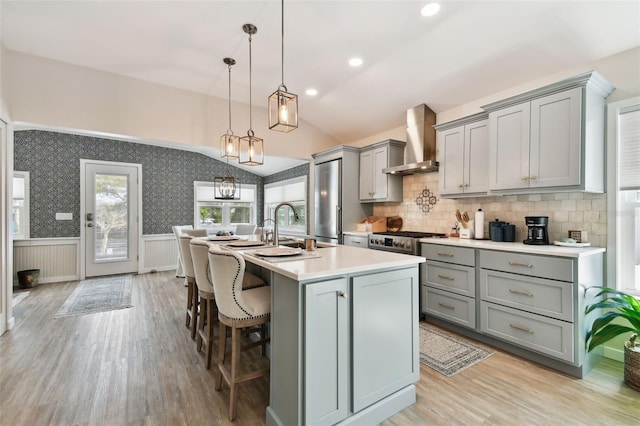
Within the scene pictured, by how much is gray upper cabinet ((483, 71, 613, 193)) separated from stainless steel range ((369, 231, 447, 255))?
99 centimetres

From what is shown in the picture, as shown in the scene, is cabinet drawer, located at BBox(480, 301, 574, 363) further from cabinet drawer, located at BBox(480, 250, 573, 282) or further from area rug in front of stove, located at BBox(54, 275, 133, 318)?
area rug in front of stove, located at BBox(54, 275, 133, 318)

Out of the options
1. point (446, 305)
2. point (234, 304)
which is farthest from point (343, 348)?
point (446, 305)

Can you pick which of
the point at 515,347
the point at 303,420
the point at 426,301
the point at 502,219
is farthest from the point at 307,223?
the point at 303,420

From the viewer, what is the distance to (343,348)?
1.60 metres

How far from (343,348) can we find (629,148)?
2869mm

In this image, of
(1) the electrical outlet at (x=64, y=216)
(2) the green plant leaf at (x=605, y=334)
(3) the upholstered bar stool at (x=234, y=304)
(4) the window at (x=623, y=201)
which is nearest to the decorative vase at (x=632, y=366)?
(2) the green plant leaf at (x=605, y=334)

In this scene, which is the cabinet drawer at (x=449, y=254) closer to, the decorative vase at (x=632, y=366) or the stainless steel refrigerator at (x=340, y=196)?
the decorative vase at (x=632, y=366)

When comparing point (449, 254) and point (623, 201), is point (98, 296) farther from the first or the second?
point (623, 201)

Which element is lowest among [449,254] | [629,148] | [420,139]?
[449,254]

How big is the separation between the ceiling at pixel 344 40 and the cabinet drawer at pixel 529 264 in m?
1.82

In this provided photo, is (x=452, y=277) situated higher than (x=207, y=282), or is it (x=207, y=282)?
(x=207, y=282)

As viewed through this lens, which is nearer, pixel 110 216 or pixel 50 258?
pixel 50 258

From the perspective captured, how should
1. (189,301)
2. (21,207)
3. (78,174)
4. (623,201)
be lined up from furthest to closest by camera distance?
1. (78,174)
2. (21,207)
3. (189,301)
4. (623,201)

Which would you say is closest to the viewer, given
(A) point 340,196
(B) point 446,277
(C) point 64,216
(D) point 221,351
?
(D) point 221,351
